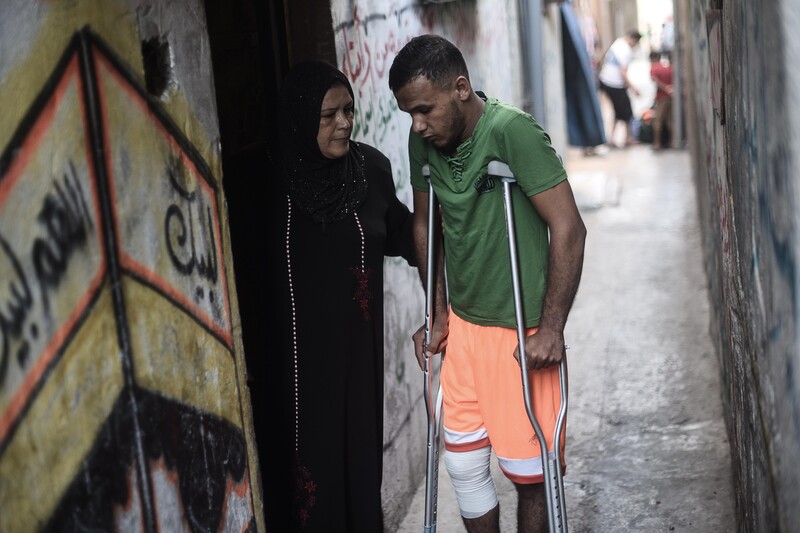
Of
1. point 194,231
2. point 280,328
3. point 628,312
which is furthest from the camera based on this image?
point 628,312

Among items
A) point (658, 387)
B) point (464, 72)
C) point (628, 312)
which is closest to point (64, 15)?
point (464, 72)

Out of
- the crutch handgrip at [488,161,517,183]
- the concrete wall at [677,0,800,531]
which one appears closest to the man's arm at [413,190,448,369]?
the crutch handgrip at [488,161,517,183]

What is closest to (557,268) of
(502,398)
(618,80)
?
(502,398)

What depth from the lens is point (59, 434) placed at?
2088mm

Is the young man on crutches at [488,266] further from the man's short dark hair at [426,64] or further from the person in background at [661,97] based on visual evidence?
the person in background at [661,97]

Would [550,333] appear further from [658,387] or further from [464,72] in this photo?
[658,387]

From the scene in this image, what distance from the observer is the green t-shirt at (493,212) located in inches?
122

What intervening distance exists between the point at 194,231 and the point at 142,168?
0.28 meters

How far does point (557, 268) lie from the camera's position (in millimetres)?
3174

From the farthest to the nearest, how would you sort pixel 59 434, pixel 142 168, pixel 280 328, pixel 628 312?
pixel 628 312 → pixel 280 328 → pixel 142 168 → pixel 59 434

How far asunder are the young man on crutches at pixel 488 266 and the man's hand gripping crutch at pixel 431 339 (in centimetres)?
2

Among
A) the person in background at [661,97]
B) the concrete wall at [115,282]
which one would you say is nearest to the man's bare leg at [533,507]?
the concrete wall at [115,282]

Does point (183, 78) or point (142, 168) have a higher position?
point (183, 78)

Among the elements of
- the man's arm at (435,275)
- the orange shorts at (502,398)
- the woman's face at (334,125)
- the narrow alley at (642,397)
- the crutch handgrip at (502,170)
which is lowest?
the narrow alley at (642,397)
